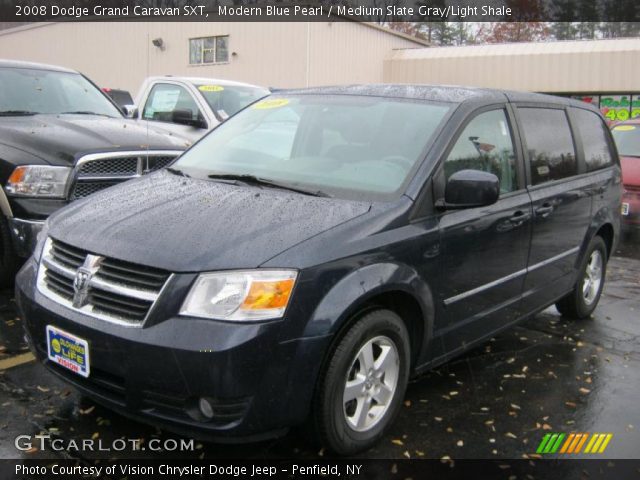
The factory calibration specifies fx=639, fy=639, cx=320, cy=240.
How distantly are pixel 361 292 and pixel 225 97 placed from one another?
6.54 meters

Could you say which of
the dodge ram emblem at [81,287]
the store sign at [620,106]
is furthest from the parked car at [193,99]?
the store sign at [620,106]

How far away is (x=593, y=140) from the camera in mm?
5223

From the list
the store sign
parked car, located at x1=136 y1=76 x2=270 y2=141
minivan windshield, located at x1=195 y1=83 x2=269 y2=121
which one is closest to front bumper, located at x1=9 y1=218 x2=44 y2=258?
parked car, located at x1=136 y1=76 x2=270 y2=141

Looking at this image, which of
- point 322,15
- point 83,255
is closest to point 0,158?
point 83,255

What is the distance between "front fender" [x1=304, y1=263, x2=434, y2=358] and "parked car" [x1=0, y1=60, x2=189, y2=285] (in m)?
2.79

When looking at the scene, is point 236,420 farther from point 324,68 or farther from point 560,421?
point 324,68

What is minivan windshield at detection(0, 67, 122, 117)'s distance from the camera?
6.02 metres

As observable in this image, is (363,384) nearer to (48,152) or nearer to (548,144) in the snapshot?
(548,144)

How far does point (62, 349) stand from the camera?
2.89 metres

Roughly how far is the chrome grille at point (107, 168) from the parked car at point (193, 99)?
103 inches

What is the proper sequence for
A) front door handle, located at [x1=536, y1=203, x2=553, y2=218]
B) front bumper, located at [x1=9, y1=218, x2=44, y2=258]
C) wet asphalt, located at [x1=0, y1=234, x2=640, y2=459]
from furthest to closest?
1. front bumper, located at [x1=9, y1=218, x2=44, y2=258]
2. front door handle, located at [x1=536, y1=203, x2=553, y2=218]
3. wet asphalt, located at [x1=0, y1=234, x2=640, y2=459]

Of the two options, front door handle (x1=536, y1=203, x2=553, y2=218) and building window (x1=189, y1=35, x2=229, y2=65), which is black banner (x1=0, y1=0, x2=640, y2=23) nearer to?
building window (x1=189, y1=35, x2=229, y2=65)

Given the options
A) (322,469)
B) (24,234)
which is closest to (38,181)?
(24,234)

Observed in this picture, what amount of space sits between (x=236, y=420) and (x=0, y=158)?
3.36 meters
